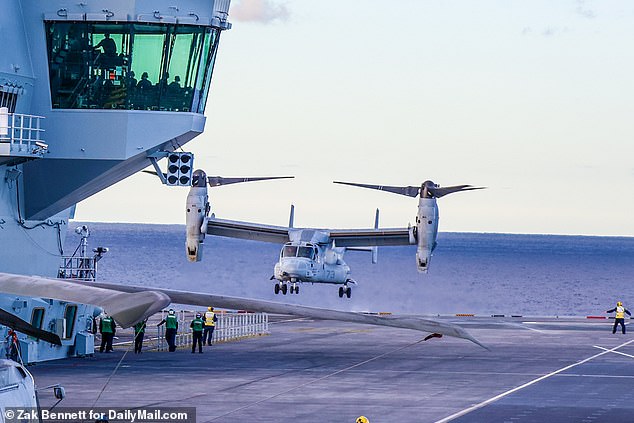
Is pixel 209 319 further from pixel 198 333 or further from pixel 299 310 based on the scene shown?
pixel 299 310

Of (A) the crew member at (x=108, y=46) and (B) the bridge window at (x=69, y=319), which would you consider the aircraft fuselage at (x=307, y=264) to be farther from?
(A) the crew member at (x=108, y=46)

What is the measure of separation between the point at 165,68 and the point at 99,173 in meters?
3.91

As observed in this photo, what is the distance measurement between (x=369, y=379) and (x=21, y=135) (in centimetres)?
1267

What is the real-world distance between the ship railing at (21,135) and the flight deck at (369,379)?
6.64m

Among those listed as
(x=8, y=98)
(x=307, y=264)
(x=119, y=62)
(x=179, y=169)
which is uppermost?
(x=119, y=62)

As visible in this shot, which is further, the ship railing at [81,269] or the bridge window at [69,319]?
the ship railing at [81,269]

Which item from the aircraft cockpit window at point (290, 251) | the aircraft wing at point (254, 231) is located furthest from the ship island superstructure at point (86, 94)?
the aircraft wing at point (254, 231)

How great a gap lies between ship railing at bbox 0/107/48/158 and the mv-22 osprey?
2030 centimetres

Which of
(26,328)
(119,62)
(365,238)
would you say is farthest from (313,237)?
(26,328)

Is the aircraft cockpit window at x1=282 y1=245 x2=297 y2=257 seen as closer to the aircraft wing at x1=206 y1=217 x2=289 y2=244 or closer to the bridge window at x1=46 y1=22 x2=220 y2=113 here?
the aircraft wing at x1=206 y1=217 x2=289 y2=244

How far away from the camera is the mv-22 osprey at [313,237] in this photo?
57.0 m

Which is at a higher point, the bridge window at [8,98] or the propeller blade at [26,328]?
the bridge window at [8,98]

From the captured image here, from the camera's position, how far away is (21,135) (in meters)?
33.6

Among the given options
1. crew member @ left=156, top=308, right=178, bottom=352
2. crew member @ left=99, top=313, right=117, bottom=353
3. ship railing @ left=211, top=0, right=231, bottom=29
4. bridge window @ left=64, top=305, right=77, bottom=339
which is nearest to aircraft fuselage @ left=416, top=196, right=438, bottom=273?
crew member @ left=156, top=308, right=178, bottom=352
